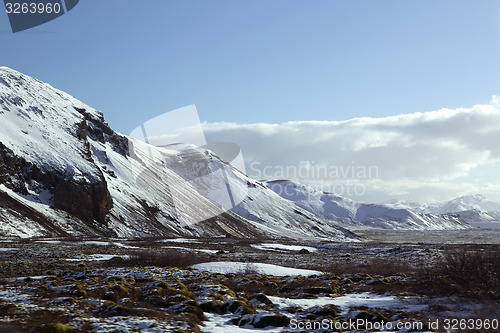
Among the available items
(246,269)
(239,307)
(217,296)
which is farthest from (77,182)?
(239,307)

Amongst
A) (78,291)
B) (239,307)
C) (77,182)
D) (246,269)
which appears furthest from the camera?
(77,182)

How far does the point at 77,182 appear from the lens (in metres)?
93.2

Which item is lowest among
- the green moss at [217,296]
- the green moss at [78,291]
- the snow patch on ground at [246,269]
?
the snow patch on ground at [246,269]

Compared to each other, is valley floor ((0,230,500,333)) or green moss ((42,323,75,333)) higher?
green moss ((42,323,75,333))

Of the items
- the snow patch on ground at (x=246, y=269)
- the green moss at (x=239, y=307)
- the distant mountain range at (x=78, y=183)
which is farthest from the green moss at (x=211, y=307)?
the distant mountain range at (x=78, y=183)

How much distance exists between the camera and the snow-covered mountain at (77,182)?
267ft

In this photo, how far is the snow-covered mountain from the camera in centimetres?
8125

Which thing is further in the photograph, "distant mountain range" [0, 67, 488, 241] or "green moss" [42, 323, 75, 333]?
"distant mountain range" [0, 67, 488, 241]

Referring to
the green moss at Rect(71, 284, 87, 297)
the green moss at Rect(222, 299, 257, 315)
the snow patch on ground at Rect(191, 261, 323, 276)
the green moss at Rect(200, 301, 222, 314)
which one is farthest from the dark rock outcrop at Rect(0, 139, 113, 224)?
the green moss at Rect(222, 299, 257, 315)

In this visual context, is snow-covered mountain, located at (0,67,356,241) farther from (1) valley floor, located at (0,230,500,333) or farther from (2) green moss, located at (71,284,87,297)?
(1) valley floor, located at (0,230,500,333)

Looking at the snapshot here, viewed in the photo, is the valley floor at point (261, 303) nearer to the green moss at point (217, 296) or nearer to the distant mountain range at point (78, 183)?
the green moss at point (217, 296)

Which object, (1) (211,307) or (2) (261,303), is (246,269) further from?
A: (1) (211,307)

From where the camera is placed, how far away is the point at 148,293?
58.4 ft

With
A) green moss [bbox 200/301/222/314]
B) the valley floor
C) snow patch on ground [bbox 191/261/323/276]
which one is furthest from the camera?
snow patch on ground [bbox 191/261/323/276]
